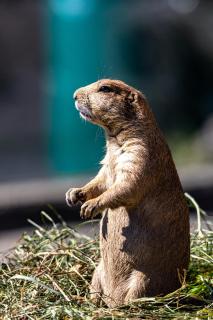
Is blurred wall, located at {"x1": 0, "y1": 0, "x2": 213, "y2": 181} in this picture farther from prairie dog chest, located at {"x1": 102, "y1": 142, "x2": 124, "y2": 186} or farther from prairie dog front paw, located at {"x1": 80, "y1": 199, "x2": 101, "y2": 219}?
prairie dog front paw, located at {"x1": 80, "y1": 199, "x2": 101, "y2": 219}

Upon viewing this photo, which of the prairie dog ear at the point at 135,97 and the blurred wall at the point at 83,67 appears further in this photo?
the blurred wall at the point at 83,67

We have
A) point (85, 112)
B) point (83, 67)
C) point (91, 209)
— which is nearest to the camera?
point (91, 209)

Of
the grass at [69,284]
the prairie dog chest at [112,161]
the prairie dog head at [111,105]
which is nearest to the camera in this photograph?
the grass at [69,284]

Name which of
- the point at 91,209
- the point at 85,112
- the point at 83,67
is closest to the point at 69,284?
the point at 91,209

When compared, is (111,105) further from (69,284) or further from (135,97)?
(69,284)

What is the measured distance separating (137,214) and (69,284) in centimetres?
42

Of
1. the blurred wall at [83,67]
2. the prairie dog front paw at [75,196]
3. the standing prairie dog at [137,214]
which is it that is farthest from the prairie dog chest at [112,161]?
the blurred wall at [83,67]

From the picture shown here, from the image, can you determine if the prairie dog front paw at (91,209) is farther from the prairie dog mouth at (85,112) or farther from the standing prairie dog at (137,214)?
the prairie dog mouth at (85,112)

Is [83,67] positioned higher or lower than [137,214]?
higher

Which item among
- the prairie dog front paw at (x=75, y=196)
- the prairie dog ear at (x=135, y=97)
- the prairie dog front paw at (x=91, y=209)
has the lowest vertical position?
the prairie dog front paw at (x=91, y=209)

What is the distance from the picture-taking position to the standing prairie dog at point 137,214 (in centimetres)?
452

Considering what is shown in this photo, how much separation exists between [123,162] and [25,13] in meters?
14.7

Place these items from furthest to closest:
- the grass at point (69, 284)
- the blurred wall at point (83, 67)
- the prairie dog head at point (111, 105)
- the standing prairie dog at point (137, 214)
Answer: the blurred wall at point (83, 67)
the prairie dog head at point (111, 105)
the standing prairie dog at point (137, 214)
the grass at point (69, 284)

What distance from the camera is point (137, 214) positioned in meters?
4.58
